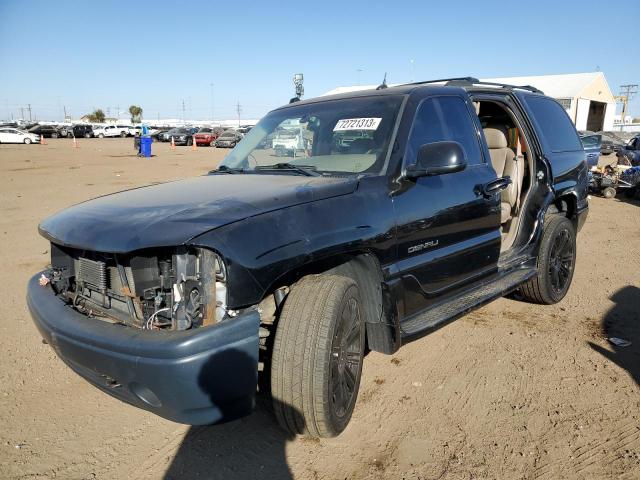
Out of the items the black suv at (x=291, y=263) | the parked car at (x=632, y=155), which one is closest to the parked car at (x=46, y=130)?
the parked car at (x=632, y=155)

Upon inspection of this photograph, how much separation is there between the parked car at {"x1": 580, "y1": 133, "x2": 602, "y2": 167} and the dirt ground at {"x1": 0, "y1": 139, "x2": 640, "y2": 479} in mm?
14985

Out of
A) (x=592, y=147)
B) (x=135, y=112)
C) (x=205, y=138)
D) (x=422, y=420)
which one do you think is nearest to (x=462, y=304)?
(x=422, y=420)

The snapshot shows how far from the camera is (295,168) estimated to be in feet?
11.5

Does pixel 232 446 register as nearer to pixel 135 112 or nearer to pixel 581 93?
pixel 581 93

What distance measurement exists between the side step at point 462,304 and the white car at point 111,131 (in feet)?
201

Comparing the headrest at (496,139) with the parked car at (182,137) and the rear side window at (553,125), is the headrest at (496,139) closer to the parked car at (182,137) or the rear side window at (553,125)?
the rear side window at (553,125)

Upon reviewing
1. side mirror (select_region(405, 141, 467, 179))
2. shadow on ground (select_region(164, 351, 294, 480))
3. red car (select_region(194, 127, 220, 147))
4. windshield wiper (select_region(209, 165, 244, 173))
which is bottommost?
shadow on ground (select_region(164, 351, 294, 480))

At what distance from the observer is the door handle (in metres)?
3.83

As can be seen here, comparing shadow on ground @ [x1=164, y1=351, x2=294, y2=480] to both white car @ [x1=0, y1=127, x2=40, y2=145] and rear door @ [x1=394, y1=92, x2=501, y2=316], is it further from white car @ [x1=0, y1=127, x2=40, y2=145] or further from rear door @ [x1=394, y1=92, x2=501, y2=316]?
white car @ [x1=0, y1=127, x2=40, y2=145]

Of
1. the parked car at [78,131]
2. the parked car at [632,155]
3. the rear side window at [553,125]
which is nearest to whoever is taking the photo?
the rear side window at [553,125]

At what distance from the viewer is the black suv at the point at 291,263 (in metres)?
2.31

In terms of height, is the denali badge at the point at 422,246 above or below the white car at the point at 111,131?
above

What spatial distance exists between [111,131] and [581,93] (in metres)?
49.3

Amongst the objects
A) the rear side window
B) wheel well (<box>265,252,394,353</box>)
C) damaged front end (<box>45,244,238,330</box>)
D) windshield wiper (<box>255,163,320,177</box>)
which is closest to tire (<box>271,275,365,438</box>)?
wheel well (<box>265,252,394,353</box>)
